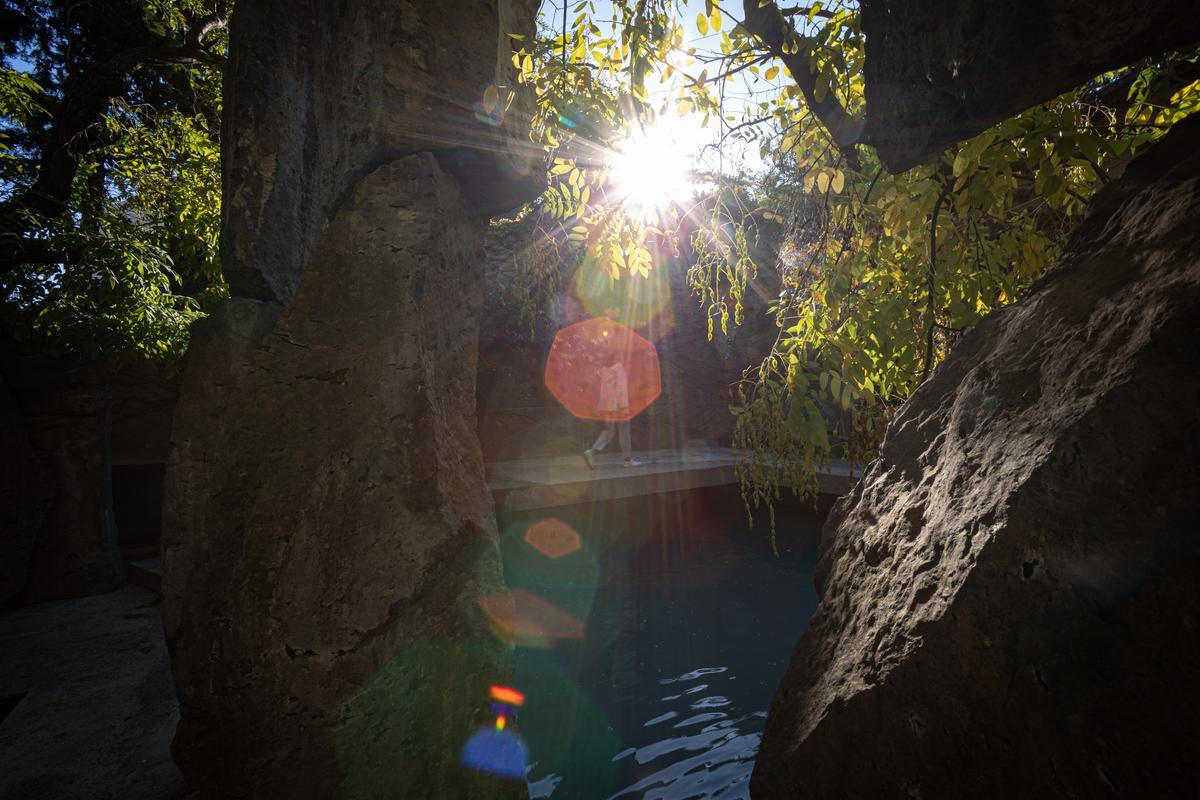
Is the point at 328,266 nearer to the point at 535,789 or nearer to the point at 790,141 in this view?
the point at 790,141

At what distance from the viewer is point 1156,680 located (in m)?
0.70

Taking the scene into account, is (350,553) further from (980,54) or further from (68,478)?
(68,478)

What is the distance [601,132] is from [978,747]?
2137 mm

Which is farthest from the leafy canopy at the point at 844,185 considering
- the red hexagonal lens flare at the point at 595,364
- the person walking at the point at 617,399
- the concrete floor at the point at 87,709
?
the red hexagonal lens flare at the point at 595,364

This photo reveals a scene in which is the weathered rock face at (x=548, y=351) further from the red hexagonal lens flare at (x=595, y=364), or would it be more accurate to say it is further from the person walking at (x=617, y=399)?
the person walking at (x=617, y=399)

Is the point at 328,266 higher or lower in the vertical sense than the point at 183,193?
lower

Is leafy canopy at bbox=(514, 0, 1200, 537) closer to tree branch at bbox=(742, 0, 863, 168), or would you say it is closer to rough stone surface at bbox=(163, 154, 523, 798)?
tree branch at bbox=(742, 0, 863, 168)

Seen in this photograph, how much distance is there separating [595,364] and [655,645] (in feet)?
24.8

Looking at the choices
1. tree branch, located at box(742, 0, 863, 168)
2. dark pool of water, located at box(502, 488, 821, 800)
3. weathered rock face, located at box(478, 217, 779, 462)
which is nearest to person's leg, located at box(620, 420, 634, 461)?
dark pool of water, located at box(502, 488, 821, 800)

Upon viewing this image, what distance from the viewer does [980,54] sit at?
110 centimetres

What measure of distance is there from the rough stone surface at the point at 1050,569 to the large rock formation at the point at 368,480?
1.02 m

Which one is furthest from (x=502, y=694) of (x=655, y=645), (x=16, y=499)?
(x=16, y=499)

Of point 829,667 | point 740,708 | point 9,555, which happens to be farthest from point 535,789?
point 9,555

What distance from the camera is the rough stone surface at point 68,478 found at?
5.15m
